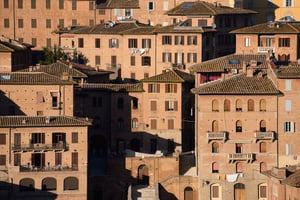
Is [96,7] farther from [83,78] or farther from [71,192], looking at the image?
[71,192]

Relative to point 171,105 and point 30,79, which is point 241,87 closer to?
point 171,105

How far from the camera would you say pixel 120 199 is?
136m

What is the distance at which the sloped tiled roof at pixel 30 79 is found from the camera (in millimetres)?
136875

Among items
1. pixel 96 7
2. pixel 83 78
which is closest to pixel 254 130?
pixel 83 78

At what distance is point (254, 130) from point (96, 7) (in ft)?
146

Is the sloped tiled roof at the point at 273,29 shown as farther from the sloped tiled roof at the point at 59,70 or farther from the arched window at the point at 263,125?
the arched window at the point at 263,125

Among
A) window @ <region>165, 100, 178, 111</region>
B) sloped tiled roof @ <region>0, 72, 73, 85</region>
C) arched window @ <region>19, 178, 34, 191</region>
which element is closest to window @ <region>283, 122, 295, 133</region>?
window @ <region>165, 100, 178, 111</region>

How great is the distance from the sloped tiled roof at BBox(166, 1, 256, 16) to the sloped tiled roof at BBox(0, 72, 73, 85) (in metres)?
25.4

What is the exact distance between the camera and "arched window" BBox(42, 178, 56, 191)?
131125 mm

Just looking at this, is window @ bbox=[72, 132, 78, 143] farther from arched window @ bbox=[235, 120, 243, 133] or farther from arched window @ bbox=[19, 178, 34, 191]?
arched window @ bbox=[235, 120, 243, 133]

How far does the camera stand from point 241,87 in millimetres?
132625

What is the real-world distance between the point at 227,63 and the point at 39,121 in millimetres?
19247

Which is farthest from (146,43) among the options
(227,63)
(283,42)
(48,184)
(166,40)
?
(48,184)

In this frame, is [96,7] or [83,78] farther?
[96,7]
